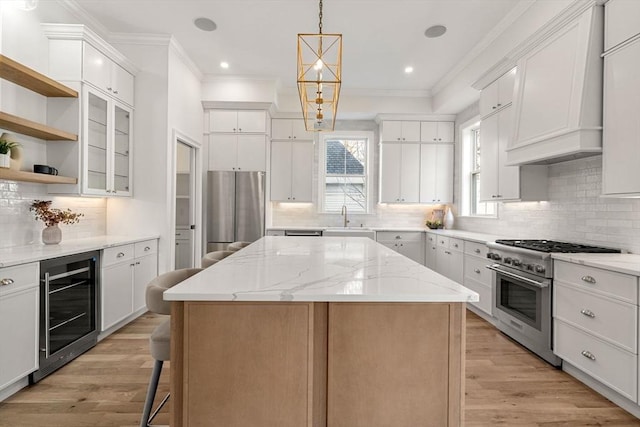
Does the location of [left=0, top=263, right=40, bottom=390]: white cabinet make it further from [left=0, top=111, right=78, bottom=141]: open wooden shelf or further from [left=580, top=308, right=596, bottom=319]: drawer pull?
[left=580, top=308, right=596, bottom=319]: drawer pull

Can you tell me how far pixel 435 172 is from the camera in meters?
5.85

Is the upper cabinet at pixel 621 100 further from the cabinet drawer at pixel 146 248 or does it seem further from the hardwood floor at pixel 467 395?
the cabinet drawer at pixel 146 248

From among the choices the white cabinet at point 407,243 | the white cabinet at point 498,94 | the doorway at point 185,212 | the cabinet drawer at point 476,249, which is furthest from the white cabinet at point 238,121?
the cabinet drawer at point 476,249

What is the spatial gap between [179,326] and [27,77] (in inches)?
108

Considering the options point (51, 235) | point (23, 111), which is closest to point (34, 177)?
point (51, 235)

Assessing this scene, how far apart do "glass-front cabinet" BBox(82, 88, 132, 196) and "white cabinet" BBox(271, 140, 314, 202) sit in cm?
240

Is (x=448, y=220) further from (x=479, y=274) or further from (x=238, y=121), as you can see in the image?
(x=238, y=121)

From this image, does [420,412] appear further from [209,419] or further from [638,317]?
[638,317]

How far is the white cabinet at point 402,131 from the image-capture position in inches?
229

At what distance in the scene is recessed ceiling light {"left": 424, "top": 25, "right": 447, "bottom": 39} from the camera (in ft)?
12.4

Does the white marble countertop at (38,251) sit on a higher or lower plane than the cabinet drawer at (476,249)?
higher

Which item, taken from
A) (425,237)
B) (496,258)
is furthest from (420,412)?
(425,237)

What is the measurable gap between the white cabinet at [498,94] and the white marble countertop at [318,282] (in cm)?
257

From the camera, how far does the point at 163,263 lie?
412 centimetres
